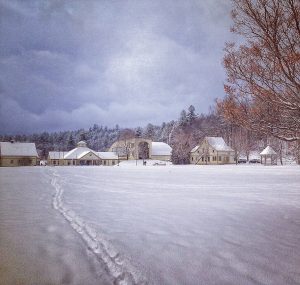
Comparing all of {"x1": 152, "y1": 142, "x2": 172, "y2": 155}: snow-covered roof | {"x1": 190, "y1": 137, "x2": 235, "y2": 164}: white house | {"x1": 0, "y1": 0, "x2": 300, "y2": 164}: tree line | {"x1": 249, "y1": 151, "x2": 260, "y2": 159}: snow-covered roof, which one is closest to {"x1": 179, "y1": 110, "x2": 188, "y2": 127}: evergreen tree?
{"x1": 152, "y1": 142, "x2": 172, "y2": 155}: snow-covered roof

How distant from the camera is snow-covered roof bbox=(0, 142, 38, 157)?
77912mm

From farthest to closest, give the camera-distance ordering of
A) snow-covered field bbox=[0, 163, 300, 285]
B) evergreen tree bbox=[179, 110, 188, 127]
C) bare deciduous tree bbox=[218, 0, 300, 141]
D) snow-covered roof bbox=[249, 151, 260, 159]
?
evergreen tree bbox=[179, 110, 188, 127]
snow-covered roof bbox=[249, 151, 260, 159]
bare deciduous tree bbox=[218, 0, 300, 141]
snow-covered field bbox=[0, 163, 300, 285]

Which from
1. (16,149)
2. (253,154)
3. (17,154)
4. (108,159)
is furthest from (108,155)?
(253,154)

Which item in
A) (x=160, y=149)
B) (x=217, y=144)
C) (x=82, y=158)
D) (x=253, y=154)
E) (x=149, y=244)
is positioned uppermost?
(x=217, y=144)

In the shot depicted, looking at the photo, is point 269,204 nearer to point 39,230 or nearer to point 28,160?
point 39,230

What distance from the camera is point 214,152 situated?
248 feet

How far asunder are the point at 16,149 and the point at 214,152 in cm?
5047

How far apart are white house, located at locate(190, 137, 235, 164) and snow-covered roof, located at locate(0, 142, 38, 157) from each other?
4337 cm

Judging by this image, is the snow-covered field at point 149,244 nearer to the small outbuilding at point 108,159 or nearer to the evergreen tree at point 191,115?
the small outbuilding at point 108,159

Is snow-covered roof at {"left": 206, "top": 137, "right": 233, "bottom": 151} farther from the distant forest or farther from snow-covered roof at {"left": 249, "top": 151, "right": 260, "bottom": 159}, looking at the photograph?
snow-covered roof at {"left": 249, "top": 151, "right": 260, "bottom": 159}

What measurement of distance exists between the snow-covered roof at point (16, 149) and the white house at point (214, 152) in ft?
142

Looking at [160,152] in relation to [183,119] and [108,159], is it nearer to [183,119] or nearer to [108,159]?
[183,119]

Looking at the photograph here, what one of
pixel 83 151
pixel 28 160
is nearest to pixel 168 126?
pixel 83 151

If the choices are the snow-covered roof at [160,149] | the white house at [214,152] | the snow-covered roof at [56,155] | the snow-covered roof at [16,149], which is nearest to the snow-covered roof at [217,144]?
the white house at [214,152]
